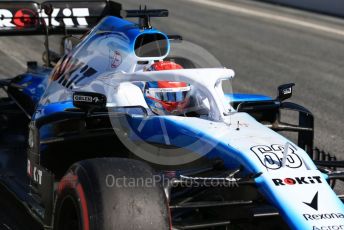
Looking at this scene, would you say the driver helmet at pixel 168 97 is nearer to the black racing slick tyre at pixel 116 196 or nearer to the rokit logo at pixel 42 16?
the black racing slick tyre at pixel 116 196

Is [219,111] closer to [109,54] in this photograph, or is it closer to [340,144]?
[109,54]

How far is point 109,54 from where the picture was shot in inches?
244

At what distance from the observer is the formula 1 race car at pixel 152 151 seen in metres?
4.28

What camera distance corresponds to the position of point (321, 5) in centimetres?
2044

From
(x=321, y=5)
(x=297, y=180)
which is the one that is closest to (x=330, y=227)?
(x=297, y=180)

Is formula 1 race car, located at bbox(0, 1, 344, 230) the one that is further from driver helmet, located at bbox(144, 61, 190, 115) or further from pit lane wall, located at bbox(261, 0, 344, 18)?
pit lane wall, located at bbox(261, 0, 344, 18)

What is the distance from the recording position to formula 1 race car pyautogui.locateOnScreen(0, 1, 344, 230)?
428 cm

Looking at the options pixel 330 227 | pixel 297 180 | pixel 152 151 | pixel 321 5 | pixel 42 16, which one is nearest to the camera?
pixel 330 227

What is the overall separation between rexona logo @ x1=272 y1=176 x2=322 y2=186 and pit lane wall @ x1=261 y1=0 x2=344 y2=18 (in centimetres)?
1579

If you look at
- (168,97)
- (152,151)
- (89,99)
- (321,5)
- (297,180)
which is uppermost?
(89,99)

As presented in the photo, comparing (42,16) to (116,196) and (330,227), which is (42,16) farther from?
(330,227)

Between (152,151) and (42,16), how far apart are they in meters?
3.50

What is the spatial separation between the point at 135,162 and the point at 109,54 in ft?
6.57

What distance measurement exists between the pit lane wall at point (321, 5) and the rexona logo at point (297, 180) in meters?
15.8
